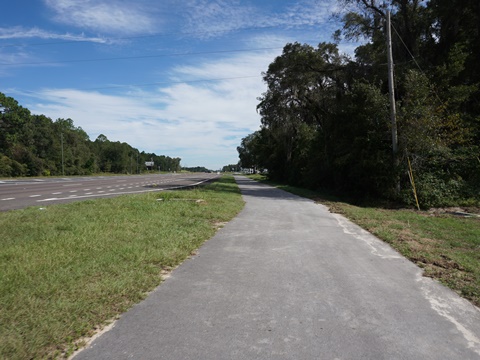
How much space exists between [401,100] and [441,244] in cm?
1243

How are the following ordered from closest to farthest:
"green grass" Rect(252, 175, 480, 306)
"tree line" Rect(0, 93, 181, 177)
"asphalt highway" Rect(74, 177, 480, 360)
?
"asphalt highway" Rect(74, 177, 480, 360) → "green grass" Rect(252, 175, 480, 306) → "tree line" Rect(0, 93, 181, 177)

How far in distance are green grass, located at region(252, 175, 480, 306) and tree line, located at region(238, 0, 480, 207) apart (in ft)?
14.8

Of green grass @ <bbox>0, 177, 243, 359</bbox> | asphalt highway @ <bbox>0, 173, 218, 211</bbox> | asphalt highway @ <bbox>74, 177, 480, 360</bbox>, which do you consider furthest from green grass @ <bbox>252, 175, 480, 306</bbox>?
asphalt highway @ <bbox>0, 173, 218, 211</bbox>

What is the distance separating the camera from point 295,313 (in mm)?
4137

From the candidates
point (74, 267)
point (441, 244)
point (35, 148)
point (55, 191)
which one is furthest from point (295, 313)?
point (35, 148)

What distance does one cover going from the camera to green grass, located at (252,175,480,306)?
5.63m

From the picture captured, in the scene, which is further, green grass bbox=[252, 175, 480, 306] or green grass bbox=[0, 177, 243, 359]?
green grass bbox=[252, 175, 480, 306]

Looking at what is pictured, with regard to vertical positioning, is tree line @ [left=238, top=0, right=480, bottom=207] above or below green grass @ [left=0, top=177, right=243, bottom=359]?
above

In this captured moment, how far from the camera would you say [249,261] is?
646 centimetres

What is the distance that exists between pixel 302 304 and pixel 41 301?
3.07 metres

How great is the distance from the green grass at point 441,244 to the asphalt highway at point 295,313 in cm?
31

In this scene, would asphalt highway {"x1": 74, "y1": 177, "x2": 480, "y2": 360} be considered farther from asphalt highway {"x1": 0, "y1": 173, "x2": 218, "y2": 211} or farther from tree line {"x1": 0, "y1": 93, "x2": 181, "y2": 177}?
tree line {"x1": 0, "y1": 93, "x2": 181, "y2": 177}

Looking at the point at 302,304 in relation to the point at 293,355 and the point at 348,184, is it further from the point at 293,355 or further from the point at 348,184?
the point at 348,184

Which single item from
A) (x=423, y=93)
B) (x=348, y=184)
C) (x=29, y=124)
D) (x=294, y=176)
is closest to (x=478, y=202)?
(x=423, y=93)
